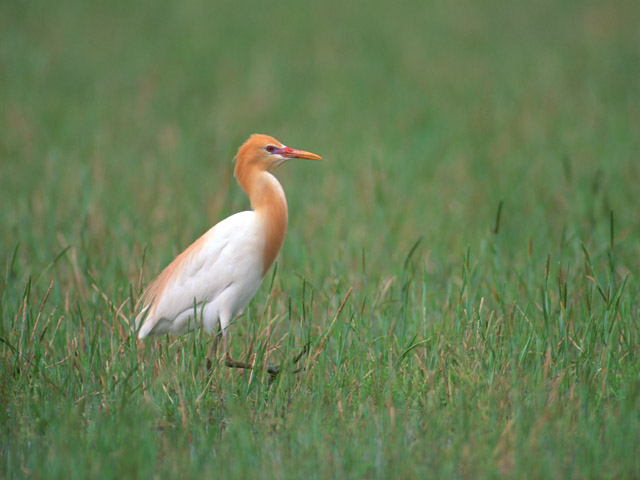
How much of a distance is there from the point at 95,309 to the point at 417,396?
199cm

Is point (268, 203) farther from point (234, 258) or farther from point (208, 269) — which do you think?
point (208, 269)

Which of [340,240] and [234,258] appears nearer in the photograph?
[234,258]

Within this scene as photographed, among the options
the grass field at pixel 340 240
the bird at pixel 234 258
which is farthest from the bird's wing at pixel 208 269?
the grass field at pixel 340 240

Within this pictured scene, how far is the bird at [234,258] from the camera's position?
4090mm

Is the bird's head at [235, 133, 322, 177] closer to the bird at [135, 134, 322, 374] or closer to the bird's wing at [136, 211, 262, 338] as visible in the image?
the bird at [135, 134, 322, 374]

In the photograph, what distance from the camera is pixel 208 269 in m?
4.17

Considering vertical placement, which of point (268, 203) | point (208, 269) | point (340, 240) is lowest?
point (340, 240)

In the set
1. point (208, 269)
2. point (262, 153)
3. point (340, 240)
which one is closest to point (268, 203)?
point (262, 153)

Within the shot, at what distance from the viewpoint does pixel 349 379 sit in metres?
3.89

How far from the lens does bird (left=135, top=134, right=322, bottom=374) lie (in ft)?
13.4

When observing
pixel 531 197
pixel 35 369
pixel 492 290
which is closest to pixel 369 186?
pixel 531 197

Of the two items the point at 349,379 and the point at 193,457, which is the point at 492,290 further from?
the point at 193,457

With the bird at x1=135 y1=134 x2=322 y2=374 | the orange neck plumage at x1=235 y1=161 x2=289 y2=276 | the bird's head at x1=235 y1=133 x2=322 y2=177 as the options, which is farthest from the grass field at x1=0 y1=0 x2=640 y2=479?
the bird's head at x1=235 y1=133 x2=322 y2=177

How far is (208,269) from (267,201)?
493 millimetres
